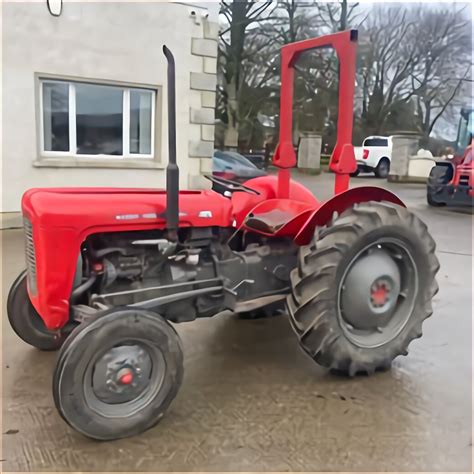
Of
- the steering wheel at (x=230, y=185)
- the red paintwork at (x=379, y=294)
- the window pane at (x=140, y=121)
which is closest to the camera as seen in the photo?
the red paintwork at (x=379, y=294)

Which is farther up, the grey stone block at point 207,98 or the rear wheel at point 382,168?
the grey stone block at point 207,98

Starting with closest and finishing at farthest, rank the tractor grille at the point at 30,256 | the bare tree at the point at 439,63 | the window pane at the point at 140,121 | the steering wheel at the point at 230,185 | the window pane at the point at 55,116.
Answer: the tractor grille at the point at 30,256 → the steering wheel at the point at 230,185 → the window pane at the point at 55,116 → the window pane at the point at 140,121 → the bare tree at the point at 439,63

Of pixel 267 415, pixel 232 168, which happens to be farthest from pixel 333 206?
pixel 232 168

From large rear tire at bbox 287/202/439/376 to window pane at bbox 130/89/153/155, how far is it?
6.13 metres

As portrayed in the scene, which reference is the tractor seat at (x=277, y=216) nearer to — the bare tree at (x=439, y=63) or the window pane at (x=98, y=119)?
the window pane at (x=98, y=119)

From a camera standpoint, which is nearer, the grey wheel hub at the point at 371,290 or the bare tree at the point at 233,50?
the grey wheel hub at the point at 371,290

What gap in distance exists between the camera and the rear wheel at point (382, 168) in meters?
21.5

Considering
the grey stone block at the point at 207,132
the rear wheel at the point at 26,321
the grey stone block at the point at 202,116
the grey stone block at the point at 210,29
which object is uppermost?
the grey stone block at the point at 210,29

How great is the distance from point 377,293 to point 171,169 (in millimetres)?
1506

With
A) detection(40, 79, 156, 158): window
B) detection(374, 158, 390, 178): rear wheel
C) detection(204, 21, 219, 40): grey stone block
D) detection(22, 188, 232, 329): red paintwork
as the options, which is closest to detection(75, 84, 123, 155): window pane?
detection(40, 79, 156, 158): window

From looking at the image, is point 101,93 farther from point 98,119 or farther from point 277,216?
point 277,216

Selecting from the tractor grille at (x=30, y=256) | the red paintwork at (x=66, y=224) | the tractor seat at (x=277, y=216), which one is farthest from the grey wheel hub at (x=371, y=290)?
the tractor grille at (x=30, y=256)

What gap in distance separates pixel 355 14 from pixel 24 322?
25324 mm

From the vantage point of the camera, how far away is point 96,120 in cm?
823
